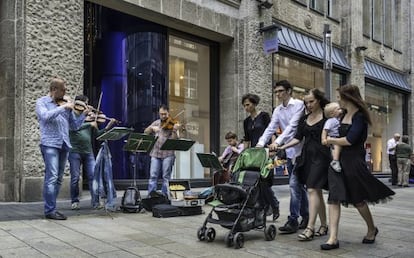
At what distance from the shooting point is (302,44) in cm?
1716

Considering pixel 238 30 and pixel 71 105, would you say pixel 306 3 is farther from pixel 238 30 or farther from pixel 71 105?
pixel 71 105

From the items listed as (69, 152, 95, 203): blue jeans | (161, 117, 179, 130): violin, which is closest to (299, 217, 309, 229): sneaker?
(161, 117, 179, 130): violin

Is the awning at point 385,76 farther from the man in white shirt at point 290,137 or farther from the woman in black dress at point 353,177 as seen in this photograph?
the woman in black dress at point 353,177

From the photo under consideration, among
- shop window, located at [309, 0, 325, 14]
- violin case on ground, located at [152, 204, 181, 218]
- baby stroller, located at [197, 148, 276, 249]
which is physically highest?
shop window, located at [309, 0, 325, 14]

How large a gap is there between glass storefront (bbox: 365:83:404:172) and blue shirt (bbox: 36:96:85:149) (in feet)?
57.7

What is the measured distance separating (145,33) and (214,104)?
341 cm

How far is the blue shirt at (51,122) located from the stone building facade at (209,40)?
7.59 feet

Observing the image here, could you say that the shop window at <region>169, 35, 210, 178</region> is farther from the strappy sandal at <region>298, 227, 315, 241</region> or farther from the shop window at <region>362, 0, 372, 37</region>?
the shop window at <region>362, 0, 372, 37</region>

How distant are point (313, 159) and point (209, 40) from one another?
9.23 m

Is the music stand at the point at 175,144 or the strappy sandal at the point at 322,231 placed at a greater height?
the music stand at the point at 175,144

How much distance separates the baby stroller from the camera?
18.6 ft

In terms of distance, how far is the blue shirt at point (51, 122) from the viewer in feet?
22.5

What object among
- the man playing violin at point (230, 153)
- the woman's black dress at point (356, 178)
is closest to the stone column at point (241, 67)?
the man playing violin at point (230, 153)

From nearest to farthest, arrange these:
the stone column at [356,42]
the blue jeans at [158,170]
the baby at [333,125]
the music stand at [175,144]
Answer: the baby at [333,125] < the music stand at [175,144] < the blue jeans at [158,170] < the stone column at [356,42]
